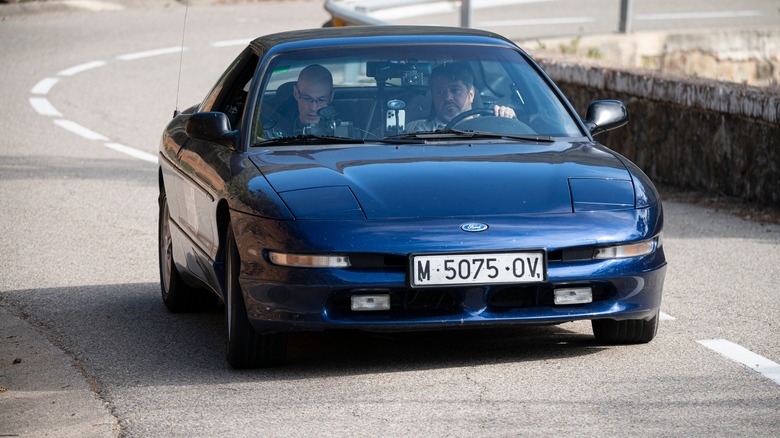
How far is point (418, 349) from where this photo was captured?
6.76m

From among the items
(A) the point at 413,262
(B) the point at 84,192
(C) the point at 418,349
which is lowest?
(B) the point at 84,192

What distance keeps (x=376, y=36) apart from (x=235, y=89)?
0.84 metres

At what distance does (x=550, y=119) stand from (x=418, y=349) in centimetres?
140

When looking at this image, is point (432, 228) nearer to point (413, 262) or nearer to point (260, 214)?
point (413, 262)

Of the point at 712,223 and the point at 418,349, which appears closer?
the point at 418,349

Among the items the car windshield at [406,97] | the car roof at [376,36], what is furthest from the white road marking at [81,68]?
the car windshield at [406,97]

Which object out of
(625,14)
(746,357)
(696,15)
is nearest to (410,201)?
(746,357)

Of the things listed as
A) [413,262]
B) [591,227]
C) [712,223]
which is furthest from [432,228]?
[712,223]

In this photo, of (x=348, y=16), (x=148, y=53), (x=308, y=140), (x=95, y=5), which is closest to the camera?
(x=308, y=140)

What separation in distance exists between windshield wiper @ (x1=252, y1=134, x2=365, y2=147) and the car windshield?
19 mm

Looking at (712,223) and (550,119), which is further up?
(550,119)

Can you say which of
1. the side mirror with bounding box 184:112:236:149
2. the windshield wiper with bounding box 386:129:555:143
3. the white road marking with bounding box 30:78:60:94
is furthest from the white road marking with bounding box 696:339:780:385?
the white road marking with bounding box 30:78:60:94

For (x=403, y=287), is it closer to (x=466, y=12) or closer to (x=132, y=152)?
(x=132, y=152)

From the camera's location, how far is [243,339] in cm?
635
